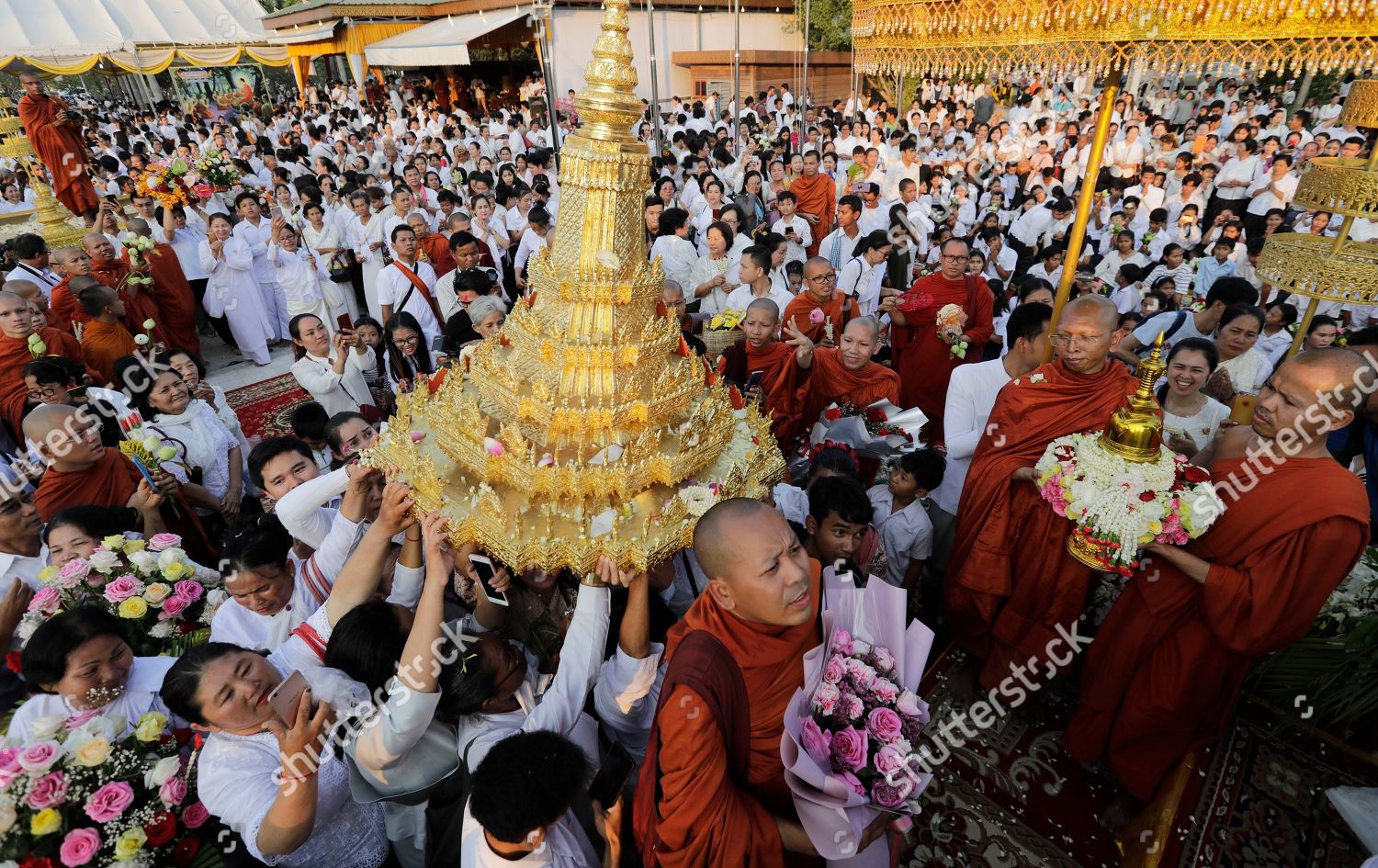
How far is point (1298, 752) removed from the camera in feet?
11.8

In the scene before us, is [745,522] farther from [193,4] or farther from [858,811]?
[193,4]

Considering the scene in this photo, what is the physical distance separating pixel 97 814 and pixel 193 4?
37642 mm

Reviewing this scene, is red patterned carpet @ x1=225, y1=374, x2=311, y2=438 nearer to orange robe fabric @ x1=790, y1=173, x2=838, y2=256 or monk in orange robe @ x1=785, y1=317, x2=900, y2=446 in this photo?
monk in orange robe @ x1=785, y1=317, x2=900, y2=446

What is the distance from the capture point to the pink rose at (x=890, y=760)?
85.7 inches

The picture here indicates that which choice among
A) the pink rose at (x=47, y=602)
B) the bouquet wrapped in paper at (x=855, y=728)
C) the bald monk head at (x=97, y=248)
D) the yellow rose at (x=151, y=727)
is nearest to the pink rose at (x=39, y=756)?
the yellow rose at (x=151, y=727)

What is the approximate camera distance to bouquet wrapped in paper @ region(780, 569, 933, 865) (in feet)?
7.04

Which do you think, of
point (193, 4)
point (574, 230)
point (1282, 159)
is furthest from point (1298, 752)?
point (193, 4)

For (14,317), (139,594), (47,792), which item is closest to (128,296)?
(14,317)

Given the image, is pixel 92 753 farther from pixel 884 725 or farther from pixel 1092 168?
pixel 1092 168

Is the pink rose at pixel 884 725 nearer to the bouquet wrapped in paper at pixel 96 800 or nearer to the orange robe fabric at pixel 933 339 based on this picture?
the bouquet wrapped in paper at pixel 96 800

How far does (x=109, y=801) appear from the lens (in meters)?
2.37

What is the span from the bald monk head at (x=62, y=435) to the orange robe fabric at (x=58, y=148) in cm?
943

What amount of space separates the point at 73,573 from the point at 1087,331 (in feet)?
17.8

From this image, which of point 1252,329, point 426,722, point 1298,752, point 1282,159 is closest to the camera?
point 426,722
